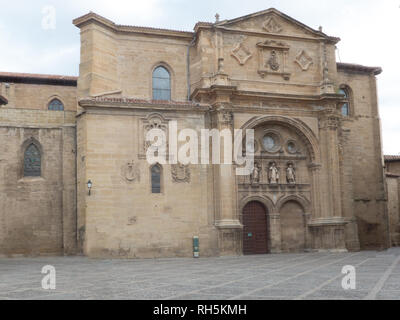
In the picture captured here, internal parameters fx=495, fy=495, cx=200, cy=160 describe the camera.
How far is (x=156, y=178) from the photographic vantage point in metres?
24.9

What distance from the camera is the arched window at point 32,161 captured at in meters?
27.3

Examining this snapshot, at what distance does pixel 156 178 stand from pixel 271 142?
7.25 m

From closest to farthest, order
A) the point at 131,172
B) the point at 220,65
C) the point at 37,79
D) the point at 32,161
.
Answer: the point at 131,172, the point at 220,65, the point at 32,161, the point at 37,79

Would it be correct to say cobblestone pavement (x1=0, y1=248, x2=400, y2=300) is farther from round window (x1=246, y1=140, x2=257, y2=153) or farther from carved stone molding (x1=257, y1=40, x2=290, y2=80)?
carved stone molding (x1=257, y1=40, x2=290, y2=80)

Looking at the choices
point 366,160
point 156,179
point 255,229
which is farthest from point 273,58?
point 366,160

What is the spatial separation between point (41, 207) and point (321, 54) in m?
18.2

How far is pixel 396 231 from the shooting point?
1555 inches

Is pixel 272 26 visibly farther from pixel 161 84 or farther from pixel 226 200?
pixel 226 200

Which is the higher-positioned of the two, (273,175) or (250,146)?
(250,146)

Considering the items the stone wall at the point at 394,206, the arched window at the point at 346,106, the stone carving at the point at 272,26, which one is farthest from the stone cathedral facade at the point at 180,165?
the stone wall at the point at 394,206

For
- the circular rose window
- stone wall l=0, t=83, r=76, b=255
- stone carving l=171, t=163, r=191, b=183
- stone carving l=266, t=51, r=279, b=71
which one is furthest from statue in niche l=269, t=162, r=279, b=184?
stone wall l=0, t=83, r=76, b=255

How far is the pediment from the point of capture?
1085 inches

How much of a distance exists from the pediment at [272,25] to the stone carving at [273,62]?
1.32 meters
